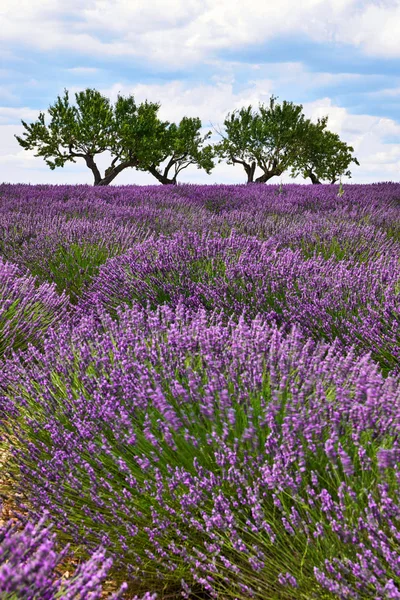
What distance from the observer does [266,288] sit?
358 centimetres

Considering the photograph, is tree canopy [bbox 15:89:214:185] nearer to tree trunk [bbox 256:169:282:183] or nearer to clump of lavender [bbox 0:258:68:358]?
tree trunk [bbox 256:169:282:183]

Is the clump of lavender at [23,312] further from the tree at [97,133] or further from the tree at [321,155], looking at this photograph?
the tree at [321,155]

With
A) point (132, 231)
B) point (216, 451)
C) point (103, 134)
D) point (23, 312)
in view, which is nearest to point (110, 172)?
point (103, 134)

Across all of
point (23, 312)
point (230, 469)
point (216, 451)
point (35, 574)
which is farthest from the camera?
point (23, 312)

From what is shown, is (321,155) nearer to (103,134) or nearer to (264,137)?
(264,137)

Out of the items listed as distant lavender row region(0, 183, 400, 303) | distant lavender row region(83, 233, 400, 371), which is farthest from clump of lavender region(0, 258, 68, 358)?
distant lavender row region(0, 183, 400, 303)

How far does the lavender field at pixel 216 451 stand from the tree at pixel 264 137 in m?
27.3

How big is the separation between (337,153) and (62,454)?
35755 millimetres

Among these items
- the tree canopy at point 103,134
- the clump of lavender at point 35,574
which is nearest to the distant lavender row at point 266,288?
the clump of lavender at point 35,574

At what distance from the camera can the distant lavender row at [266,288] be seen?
3.20 metres

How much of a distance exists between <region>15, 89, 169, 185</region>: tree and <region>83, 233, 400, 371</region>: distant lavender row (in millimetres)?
22015

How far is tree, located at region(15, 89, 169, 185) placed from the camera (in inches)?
984

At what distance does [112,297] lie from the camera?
13.3ft

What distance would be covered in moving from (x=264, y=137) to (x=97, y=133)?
30.9 feet
